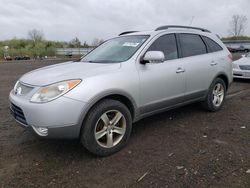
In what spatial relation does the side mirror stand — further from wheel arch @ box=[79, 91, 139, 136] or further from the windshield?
wheel arch @ box=[79, 91, 139, 136]

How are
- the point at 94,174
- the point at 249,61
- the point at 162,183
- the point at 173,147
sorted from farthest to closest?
1. the point at 249,61
2. the point at 173,147
3. the point at 94,174
4. the point at 162,183

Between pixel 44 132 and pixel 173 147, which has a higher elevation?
pixel 44 132

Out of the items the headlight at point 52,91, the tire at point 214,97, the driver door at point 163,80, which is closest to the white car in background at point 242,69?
the tire at point 214,97

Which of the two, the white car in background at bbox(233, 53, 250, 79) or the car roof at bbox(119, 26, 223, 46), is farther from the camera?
the white car in background at bbox(233, 53, 250, 79)

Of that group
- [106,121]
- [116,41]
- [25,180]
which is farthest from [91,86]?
[116,41]

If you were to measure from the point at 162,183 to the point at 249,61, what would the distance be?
9.15 meters

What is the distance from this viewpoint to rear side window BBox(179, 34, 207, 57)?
5.14 m

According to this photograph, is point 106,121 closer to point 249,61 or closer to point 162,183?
point 162,183

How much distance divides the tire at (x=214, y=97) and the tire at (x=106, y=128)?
2.34 m

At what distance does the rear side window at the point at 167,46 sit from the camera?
15.2 feet

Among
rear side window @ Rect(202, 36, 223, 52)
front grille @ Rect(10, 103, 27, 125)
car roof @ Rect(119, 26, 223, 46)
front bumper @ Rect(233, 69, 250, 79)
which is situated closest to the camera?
front grille @ Rect(10, 103, 27, 125)

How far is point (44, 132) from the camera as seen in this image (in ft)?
11.3

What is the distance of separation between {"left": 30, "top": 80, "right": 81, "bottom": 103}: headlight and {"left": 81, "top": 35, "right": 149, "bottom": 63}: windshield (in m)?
1.07

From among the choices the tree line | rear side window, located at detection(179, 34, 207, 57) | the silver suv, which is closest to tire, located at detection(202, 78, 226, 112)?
the silver suv
